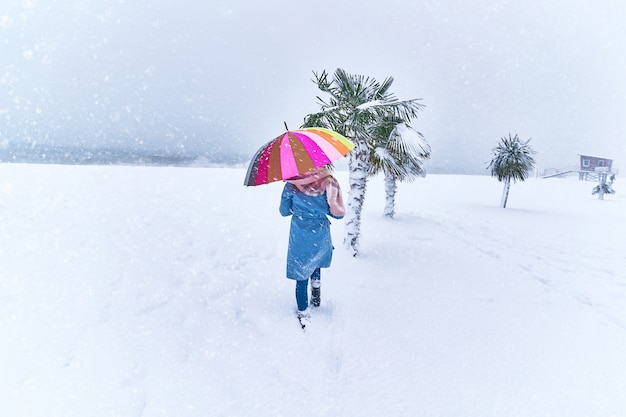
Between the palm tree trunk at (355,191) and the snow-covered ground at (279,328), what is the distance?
0.41 metres

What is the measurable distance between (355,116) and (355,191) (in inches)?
57.4

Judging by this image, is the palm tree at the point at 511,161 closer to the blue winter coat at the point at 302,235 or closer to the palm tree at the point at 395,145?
the palm tree at the point at 395,145

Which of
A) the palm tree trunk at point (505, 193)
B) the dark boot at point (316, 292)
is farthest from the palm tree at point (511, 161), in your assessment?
the dark boot at point (316, 292)

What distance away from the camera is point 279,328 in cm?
336

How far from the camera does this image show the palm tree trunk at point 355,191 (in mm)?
5914

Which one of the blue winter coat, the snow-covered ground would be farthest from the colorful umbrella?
the snow-covered ground

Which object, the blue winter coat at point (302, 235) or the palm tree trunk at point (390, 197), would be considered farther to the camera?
the palm tree trunk at point (390, 197)

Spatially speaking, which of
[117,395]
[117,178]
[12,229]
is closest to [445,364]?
[117,395]

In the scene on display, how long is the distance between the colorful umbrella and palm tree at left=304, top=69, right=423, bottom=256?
2555mm

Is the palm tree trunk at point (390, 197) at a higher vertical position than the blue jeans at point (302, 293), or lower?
higher

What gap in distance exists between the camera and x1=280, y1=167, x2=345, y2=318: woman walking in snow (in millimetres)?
3221

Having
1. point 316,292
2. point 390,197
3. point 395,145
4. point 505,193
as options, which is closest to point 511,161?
point 505,193

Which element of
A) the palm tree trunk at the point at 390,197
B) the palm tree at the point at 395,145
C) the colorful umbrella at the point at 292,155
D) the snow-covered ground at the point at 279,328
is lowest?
the snow-covered ground at the point at 279,328

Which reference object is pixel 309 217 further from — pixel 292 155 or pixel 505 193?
pixel 505 193
